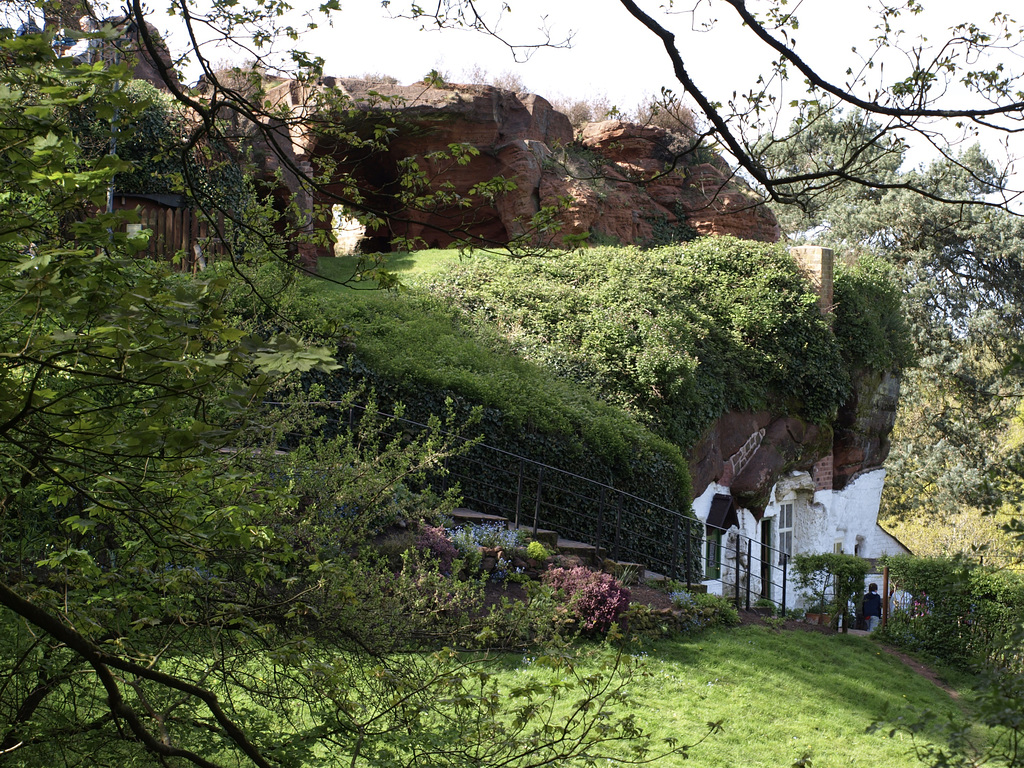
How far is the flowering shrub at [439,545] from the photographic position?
797 cm

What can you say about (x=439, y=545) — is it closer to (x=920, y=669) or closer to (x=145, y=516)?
(x=145, y=516)

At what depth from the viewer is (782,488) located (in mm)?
16938

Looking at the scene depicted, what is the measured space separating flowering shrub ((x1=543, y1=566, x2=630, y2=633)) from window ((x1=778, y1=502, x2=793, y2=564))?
391 inches

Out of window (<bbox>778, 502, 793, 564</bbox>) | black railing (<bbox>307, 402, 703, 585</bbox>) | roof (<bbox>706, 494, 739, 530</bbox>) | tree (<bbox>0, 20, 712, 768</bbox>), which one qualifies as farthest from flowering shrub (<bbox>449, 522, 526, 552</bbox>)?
window (<bbox>778, 502, 793, 564</bbox>)

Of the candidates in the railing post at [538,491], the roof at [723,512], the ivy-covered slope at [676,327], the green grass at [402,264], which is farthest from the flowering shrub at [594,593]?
the green grass at [402,264]

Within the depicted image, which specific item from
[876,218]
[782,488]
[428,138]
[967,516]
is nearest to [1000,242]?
[876,218]

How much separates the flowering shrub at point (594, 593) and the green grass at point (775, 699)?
1.77ft

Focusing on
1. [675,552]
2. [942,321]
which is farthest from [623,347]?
[942,321]

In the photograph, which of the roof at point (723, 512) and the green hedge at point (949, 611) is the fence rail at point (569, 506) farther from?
the green hedge at point (949, 611)

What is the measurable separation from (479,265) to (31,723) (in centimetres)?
1324

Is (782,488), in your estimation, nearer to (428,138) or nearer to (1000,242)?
(428,138)

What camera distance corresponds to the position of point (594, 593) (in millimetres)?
8070

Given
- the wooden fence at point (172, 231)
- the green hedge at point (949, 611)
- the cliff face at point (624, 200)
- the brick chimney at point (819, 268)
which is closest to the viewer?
the green hedge at point (949, 611)

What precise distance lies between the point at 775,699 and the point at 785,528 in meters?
10.7
